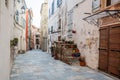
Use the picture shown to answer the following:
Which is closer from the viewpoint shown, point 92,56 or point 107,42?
point 107,42

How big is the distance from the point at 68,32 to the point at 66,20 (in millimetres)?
1554

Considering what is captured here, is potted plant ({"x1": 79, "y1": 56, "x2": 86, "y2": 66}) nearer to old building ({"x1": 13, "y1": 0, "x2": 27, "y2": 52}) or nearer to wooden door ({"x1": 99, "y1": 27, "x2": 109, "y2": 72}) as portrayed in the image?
wooden door ({"x1": 99, "y1": 27, "x2": 109, "y2": 72})

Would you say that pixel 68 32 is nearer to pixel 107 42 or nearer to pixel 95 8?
pixel 95 8

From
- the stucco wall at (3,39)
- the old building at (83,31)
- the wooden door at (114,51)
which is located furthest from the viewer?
the old building at (83,31)

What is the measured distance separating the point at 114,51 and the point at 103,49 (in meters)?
1.14

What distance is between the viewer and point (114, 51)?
8.08 metres

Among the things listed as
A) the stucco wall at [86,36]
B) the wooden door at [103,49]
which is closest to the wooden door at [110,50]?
the wooden door at [103,49]

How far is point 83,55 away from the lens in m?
12.4

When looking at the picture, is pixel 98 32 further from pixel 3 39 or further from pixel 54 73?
pixel 3 39

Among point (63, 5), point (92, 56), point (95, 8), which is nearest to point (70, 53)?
point (92, 56)

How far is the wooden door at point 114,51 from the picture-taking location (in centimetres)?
776

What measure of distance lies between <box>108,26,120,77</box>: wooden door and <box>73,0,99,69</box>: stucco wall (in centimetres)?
160

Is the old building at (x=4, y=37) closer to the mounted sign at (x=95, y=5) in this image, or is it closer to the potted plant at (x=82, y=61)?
the mounted sign at (x=95, y=5)

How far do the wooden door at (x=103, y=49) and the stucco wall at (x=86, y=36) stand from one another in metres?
0.56
